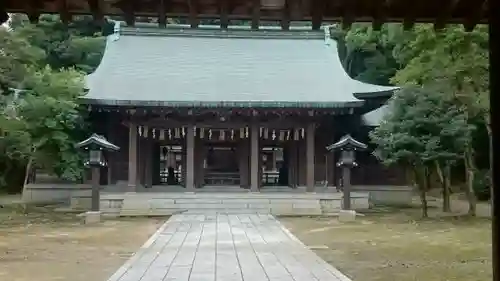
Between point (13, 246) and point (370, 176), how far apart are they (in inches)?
627

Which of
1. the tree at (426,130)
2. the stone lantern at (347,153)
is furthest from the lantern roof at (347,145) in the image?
the tree at (426,130)

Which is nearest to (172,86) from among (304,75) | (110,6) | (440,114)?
(304,75)

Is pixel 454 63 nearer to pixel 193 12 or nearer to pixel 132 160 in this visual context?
pixel 193 12

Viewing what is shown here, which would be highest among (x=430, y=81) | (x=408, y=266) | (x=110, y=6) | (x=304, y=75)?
(x=304, y=75)

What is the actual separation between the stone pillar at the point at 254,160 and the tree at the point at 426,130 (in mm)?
5169

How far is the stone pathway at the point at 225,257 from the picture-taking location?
304 inches

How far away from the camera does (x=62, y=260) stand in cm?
1000

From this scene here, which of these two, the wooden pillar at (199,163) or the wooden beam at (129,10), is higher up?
the wooden beam at (129,10)

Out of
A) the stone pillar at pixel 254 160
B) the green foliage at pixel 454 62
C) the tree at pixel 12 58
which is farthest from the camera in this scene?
the stone pillar at pixel 254 160

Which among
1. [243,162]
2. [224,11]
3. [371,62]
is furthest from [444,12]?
[371,62]

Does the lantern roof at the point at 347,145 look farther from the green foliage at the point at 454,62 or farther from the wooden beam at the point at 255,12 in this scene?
the wooden beam at the point at 255,12

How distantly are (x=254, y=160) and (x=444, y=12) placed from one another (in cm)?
1658

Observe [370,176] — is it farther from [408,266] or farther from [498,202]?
[498,202]

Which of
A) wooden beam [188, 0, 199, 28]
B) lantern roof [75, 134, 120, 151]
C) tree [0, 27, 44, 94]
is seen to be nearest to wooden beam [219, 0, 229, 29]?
wooden beam [188, 0, 199, 28]
